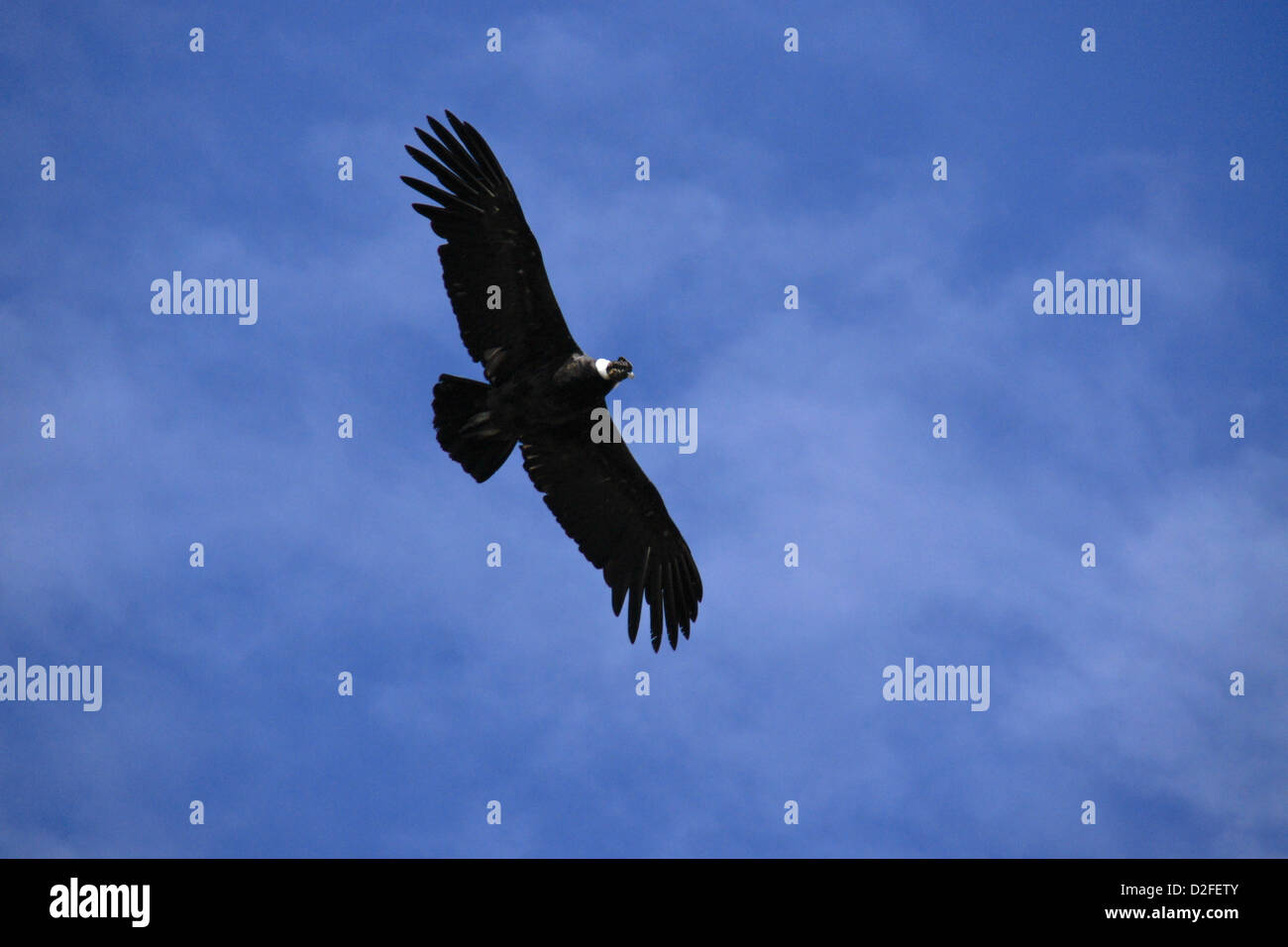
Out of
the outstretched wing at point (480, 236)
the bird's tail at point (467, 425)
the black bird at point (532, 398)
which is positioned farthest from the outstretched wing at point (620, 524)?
the outstretched wing at point (480, 236)

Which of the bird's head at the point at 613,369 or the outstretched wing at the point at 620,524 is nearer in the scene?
the bird's head at the point at 613,369

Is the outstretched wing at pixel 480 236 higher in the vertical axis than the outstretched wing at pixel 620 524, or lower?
higher

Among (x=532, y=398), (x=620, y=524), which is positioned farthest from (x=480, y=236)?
(x=620, y=524)

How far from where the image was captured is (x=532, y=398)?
2002 centimetres

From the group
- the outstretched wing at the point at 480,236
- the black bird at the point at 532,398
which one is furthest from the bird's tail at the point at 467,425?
the outstretched wing at the point at 480,236

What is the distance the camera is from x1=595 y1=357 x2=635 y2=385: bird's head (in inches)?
776

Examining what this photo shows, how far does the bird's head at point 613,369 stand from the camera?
19.7m

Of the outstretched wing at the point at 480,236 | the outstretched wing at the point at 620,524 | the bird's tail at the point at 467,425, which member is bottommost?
the outstretched wing at the point at 620,524

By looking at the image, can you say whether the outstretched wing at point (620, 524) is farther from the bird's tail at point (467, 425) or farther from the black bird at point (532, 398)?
the bird's tail at point (467, 425)

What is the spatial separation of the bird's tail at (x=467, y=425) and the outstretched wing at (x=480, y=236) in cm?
96

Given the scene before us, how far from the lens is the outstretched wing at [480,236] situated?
19391 millimetres

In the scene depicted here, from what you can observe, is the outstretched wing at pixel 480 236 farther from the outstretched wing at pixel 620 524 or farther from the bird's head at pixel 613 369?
the outstretched wing at pixel 620 524
